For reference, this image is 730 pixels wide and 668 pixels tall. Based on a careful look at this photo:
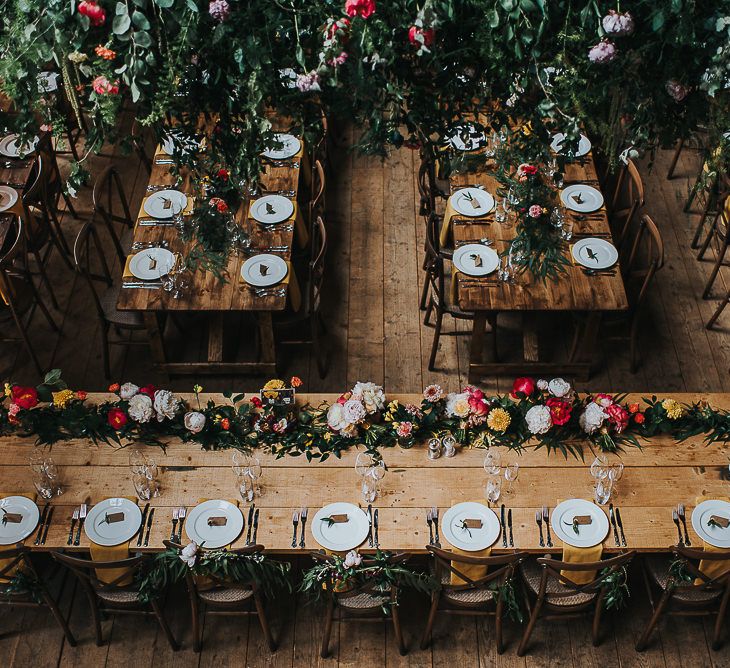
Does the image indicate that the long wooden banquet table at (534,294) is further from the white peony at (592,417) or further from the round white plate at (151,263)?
the round white plate at (151,263)

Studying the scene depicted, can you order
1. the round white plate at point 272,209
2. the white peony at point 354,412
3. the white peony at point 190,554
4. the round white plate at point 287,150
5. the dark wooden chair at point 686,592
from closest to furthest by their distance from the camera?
the white peony at point 190,554, the dark wooden chair at point 686,592, the white peony at point 354,412, the round white plate at point 272,209, the round white plate at point 287,150

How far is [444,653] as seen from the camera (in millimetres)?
4633

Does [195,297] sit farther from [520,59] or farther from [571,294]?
[520,59]

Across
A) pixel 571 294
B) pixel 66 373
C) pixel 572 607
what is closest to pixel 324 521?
pixel 572 607

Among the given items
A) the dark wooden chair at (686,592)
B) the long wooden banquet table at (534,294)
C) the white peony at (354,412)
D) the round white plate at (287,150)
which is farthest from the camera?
the round white plate at (287,150)

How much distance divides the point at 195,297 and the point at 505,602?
8.03ft

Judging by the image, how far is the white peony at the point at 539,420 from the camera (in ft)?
14.6

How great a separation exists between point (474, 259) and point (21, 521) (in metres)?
2.93

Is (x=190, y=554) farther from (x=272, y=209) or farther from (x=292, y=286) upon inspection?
(x=272, y=209)

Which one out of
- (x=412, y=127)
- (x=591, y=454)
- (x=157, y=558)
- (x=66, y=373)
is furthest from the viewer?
(x=66, y=373)

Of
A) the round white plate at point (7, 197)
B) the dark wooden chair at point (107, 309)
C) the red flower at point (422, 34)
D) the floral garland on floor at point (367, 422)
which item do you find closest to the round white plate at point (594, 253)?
the floral garland on floor at point (367, 422)

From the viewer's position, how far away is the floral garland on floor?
14.8 feet

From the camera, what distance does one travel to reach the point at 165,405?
4.53 meters

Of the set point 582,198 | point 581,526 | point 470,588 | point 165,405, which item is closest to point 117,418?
point 165,405
